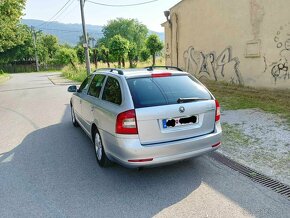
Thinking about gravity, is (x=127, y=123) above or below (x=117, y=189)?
above

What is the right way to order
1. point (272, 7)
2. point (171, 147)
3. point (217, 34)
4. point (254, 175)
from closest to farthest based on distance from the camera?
point (171, 147) < point (254, 175) < point (272, 7) < point (217, 34)

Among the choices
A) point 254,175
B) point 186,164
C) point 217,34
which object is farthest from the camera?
point 217,34

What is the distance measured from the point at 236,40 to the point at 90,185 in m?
8.97

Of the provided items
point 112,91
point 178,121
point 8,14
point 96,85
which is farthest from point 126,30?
point 178,121

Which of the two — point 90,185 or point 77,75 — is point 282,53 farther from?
point 77,75

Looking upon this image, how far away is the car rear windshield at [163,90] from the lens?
364 centimetres

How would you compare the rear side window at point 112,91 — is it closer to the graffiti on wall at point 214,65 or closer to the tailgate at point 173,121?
the tailgate at point 173,121

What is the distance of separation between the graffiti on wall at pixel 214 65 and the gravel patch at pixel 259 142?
4.12 meters

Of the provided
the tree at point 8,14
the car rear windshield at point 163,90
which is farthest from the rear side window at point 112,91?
the tree at point 8,14

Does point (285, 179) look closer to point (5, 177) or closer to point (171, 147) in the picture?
point (171, 147)

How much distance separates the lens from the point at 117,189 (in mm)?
3617

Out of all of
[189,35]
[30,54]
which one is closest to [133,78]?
[189,35]

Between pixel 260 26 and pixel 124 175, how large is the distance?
7.96 meters

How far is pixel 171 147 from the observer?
Answer: 11.5 feet
